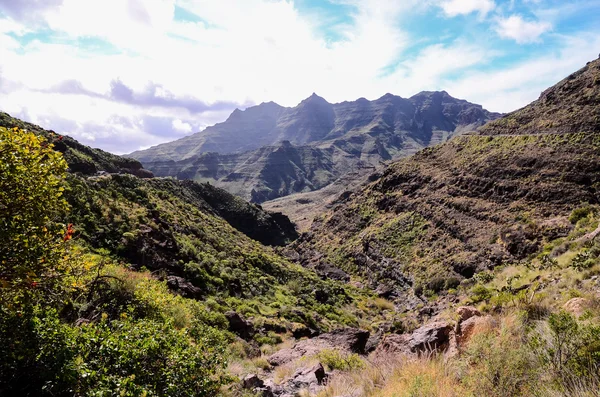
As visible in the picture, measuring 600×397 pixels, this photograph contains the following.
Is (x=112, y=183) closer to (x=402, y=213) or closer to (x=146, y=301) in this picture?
(x=146, y=301)

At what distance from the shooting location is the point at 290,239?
3575 inches

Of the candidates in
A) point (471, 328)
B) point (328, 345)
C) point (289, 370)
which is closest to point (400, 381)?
point (471, 328)

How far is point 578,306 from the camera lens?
8.09 m

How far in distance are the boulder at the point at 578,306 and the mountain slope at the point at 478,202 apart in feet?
74.5

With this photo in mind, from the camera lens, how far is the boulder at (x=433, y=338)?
958 cm

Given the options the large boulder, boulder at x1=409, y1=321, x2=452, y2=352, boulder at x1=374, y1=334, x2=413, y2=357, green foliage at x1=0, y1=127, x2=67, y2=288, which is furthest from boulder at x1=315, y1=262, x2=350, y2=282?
green foliage at x1=0, y1=127, x2=67, y2=288

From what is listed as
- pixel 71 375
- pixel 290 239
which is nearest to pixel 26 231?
pixel 71 375

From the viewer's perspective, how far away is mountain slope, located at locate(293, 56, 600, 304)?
109ft

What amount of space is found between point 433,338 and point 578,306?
376 cm

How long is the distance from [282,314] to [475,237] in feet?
85.8

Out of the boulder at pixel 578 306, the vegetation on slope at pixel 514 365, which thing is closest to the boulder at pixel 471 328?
the vegetation on slope at pixel 514 365

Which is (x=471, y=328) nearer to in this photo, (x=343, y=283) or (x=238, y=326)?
(x=238, y=326)

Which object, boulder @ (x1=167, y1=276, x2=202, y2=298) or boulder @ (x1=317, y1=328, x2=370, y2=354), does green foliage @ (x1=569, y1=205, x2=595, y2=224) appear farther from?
boulder @ (x1=167, y1=276, x2=202, y2=298)

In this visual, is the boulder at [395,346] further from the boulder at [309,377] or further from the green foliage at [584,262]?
the green foliage at [584,262]
